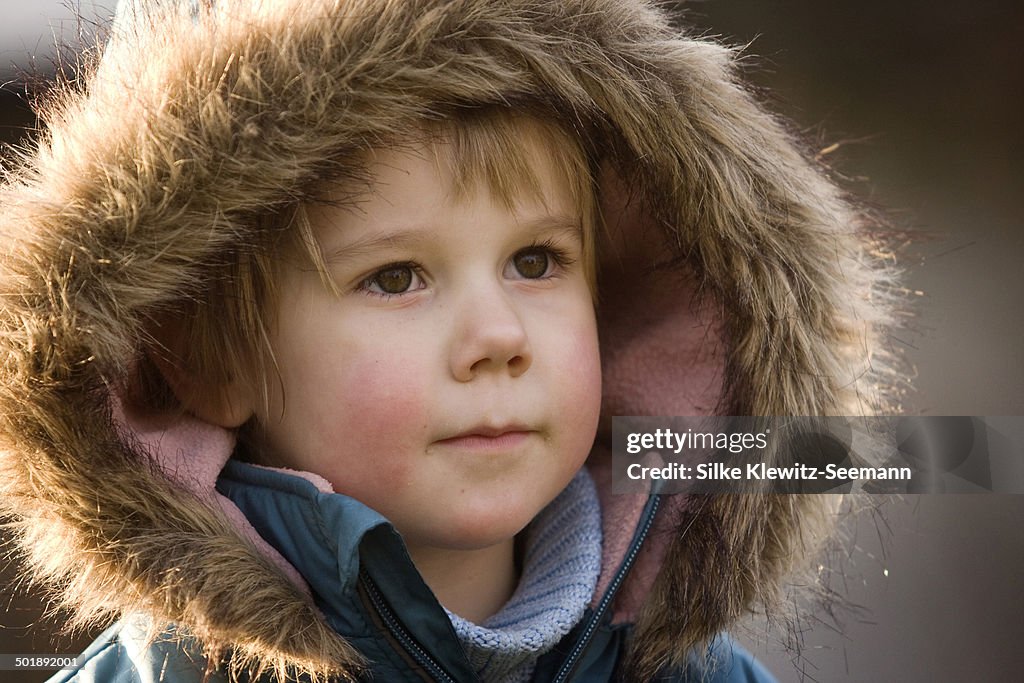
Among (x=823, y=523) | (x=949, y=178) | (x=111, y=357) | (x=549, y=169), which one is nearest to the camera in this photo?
(x=111, y=357)

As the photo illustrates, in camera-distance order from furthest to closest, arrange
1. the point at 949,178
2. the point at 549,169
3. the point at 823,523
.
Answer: the point at 949,178 < the point at 823,523 < the point at 549,169

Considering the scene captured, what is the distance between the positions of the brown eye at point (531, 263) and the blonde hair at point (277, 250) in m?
0.05

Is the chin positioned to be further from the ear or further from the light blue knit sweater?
the ear

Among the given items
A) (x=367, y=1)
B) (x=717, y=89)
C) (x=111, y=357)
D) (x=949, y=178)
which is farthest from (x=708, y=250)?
(x=949, y=178)

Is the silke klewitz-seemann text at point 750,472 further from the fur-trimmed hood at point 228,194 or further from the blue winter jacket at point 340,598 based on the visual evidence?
the blue winter jacket at point 340,598

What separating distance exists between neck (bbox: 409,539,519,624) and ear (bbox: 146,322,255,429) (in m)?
0.19

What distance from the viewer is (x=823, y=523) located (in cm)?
100

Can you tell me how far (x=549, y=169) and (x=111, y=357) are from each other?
1.25 ft

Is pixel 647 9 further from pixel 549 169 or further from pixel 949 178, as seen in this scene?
pixel 949 178

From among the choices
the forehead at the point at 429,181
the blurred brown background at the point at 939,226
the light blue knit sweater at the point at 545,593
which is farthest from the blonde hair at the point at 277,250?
the blurred brown background at the point at 939,226

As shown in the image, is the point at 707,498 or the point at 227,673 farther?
the point at 707,498

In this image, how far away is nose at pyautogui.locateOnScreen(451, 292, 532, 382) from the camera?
0.80 meters

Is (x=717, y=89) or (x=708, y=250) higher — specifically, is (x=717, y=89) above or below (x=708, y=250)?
above

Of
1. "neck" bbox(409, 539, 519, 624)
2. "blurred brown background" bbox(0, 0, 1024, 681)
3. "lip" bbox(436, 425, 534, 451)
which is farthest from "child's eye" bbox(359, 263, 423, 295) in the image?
"blurred brown background" bbox(0, 0, 1024, 681)
